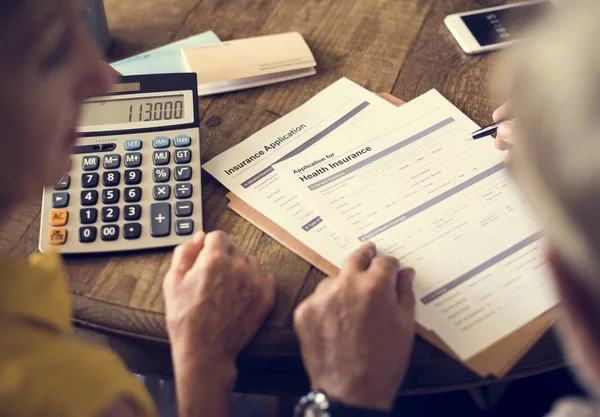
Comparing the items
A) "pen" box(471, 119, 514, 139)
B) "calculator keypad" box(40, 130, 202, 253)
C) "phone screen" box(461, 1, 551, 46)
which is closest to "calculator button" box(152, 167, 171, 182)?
"calculator keypad" box(40, 130, 202, 253)

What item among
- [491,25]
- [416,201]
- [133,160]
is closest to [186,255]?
[133,160]

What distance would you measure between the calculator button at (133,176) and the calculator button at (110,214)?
35 millimetres

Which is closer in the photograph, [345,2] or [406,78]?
[406,78]

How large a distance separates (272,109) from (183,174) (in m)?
0.16

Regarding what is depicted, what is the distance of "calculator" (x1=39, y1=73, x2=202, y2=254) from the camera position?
69 centimetres

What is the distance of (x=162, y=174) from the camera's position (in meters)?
0.73

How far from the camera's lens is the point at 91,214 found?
0.70 m

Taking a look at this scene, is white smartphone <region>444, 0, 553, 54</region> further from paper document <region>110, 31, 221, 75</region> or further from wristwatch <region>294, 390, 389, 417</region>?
wristwatch <region>294, 390, 389, 417</region>

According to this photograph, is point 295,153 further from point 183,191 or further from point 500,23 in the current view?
point 500,23

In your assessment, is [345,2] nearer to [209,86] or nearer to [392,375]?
[209,86]

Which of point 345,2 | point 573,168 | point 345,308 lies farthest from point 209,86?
point 573,168

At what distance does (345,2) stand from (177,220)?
0.47 m

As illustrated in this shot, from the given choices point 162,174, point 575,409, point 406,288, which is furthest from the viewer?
point 162,174

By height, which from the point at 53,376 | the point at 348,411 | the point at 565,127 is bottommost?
the point at 348,411
